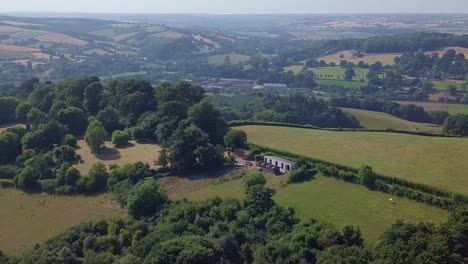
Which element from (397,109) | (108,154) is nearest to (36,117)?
(108,154)

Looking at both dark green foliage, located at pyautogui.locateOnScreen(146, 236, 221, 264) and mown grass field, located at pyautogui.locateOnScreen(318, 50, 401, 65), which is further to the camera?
mown grass field, located at pyautogui.locateOnScreen(318, 50, 401, 65)

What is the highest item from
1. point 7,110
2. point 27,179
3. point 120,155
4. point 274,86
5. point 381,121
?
point 7,110

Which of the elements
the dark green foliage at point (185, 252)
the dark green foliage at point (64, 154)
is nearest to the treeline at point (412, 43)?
the dark green foliage at point (64, 154)

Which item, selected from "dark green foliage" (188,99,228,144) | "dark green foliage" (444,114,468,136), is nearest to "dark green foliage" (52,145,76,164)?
"dark green foliage" (188,99,228,144)

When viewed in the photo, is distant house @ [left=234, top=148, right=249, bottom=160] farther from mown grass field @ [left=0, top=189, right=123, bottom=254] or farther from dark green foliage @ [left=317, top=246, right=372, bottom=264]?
dark green foliage @ [left=317, top=246, right=372, bottom=264]

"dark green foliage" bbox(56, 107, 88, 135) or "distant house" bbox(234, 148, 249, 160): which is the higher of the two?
"dark green foliage" bbox(56, 107, 88, 135)

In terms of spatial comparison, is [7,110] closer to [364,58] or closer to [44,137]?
[44,137]
